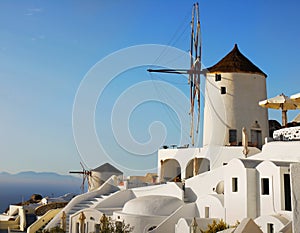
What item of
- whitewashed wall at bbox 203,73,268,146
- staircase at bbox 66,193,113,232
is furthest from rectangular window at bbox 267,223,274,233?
whitewashed wall at bbox 203,73,268,146

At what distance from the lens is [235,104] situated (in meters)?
30.7

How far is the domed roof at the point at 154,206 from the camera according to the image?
883 inches

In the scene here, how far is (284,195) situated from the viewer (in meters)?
18.0

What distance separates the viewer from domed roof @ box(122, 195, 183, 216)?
883 inches

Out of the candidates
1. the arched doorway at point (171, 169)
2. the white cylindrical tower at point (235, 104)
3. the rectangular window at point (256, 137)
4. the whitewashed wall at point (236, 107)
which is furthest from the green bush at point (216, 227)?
the arched doorway at point (171, 169)

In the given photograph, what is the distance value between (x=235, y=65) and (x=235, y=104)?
2761 mm

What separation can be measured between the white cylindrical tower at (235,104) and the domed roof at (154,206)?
842cm

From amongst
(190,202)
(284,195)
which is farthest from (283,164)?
(190,202)

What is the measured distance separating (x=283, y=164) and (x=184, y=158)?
1194cm

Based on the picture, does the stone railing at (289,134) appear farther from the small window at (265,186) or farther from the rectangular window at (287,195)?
the rectangular window at (287,195)

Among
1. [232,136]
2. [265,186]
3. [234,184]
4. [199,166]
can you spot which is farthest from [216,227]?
[232,136]

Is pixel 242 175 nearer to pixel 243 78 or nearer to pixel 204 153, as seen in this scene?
pixel 204 153

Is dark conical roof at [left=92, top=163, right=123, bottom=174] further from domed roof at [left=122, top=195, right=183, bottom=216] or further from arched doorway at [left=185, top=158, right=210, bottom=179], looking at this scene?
domed roof at [left=122, top=195, right=183, bottom=216]

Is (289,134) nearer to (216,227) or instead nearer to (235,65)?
(216,227)
